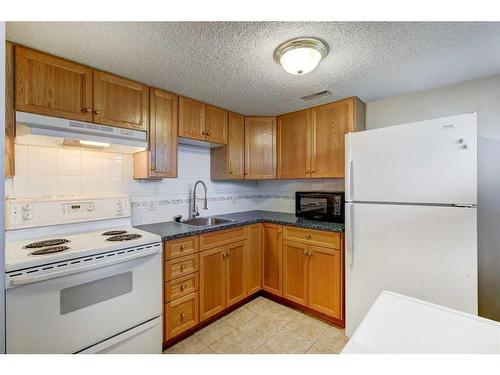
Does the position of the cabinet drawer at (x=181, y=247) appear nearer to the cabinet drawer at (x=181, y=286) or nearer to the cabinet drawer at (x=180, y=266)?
the cabinet drawer at (x=180, y=266)

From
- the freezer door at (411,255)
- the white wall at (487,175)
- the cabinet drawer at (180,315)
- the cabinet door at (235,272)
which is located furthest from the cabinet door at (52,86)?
the white wall at (487,175)

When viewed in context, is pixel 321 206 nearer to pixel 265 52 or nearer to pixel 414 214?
pixel 414 214

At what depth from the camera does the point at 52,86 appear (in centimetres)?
142

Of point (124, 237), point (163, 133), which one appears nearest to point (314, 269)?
point (124, 237)

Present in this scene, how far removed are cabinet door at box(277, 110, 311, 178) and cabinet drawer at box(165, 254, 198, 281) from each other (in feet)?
4.62

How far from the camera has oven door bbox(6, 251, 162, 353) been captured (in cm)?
113

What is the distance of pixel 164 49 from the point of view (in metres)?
1.38

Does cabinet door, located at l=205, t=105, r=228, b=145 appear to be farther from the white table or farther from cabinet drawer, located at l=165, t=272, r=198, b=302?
the white table

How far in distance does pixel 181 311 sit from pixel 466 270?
1.94 metres

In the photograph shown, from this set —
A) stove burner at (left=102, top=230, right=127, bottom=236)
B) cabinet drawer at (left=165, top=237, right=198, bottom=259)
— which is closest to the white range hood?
stove burner at (left=102, top=230, right=127, bottom=236)

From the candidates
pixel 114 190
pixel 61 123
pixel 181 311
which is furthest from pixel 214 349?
pixel 61 123

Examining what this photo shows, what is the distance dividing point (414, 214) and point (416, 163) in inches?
13.3
